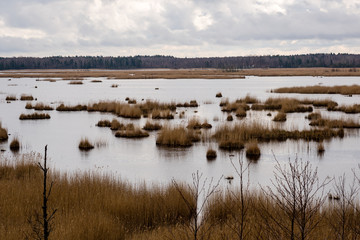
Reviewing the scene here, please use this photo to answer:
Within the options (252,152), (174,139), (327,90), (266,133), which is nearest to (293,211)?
(252,152)

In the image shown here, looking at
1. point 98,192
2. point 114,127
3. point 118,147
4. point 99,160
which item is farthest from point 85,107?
point 98,192

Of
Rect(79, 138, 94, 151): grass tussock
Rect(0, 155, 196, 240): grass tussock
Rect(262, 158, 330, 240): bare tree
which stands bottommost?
Rect(79, 138, 94, 151): grass tussock

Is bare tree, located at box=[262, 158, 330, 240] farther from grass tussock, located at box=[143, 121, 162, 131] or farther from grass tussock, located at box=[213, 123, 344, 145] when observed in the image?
grass tussock, located at box=[143, 121, 162, 131]

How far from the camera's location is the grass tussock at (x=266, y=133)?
2191 cm

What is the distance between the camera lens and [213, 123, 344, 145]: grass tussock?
71.9 feet

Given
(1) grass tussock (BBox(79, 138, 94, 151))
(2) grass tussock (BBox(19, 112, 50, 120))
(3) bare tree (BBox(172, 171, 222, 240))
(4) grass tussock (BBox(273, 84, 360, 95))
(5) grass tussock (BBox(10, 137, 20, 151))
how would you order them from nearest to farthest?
(3) bare tree (BBox(172, 171, 222, 240)) < (5) grass tussock (BBox(10, 137, 20, 151)) < (1) grass tussock (BBox(79, 138, 94, 151)) < (2) grass tussock (BBox(19, 112, 50, 120)) < (4) grass tussock (BBox(273, 84, 360, 95))

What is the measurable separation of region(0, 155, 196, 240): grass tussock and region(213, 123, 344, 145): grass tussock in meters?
11.2

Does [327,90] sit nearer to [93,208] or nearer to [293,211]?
[93,208]

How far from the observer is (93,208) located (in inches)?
370

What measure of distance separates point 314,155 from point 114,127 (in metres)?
13.1

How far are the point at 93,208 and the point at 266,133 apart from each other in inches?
581

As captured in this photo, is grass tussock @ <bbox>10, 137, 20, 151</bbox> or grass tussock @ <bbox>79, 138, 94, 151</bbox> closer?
grass tussock @ <bbox>10, 137, 20, 151</bbox>

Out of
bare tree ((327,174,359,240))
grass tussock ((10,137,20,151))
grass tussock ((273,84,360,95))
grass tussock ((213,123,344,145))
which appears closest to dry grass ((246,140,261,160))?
grass tussock ((213,123,344,145))

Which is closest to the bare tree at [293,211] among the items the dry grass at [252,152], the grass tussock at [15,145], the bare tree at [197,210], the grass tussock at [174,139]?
the bare tree at [197,210]
